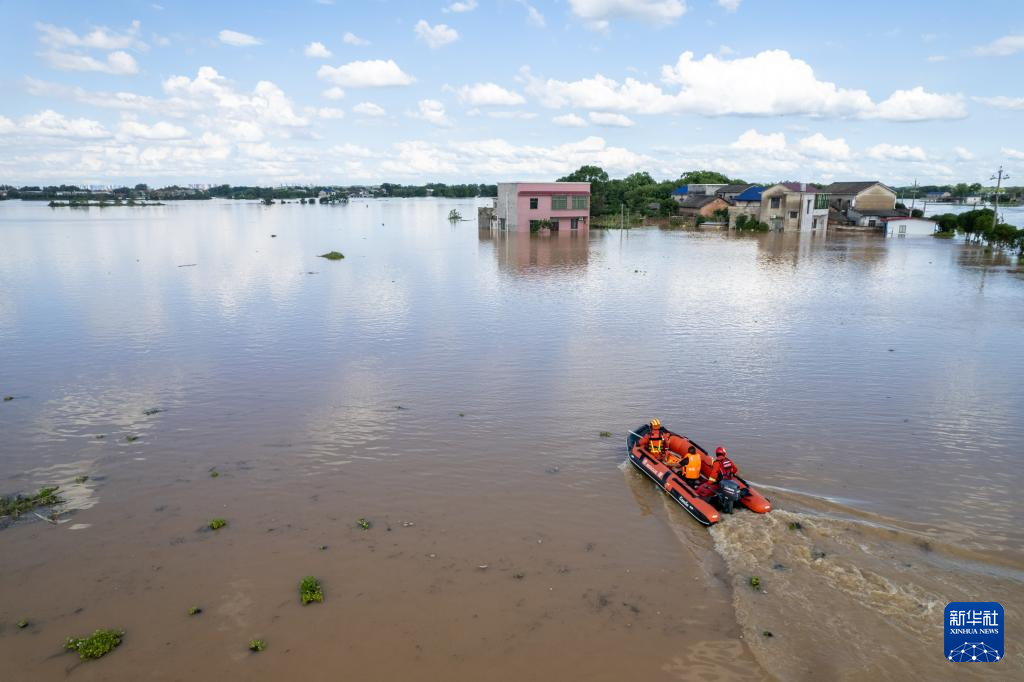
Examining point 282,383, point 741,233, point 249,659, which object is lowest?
point 249,659

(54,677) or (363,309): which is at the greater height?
(363,309)

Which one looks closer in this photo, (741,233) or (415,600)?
(415,600)

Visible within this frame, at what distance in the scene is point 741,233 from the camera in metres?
89.8

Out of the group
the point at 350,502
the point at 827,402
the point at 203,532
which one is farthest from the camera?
the point at 827,402

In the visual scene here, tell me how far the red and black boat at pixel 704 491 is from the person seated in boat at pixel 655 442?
0.59ft

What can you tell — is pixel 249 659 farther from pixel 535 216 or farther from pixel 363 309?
pixel 535 216

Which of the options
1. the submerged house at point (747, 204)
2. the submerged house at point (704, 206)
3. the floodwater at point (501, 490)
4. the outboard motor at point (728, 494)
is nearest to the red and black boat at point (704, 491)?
the outboard motor at point (728, 494)

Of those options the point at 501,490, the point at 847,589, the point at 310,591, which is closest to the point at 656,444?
the point at 501,490

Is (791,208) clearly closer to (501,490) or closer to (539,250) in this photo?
(539,250)

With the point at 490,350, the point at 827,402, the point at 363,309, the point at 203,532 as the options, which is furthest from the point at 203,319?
the point at 827,402

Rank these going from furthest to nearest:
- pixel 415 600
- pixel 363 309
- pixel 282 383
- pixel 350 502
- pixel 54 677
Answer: pixel 363 309
pixel 282 383
pixel 350 502
pixel 415 600
pixel 54 677

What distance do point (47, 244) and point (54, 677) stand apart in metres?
81.6

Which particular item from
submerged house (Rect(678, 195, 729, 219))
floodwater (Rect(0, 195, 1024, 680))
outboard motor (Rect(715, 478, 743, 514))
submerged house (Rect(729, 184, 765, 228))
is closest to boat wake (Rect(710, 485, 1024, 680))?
floodwater (Rect(0, 195, 1024, 680))

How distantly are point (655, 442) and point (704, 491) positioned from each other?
80.8 inches
